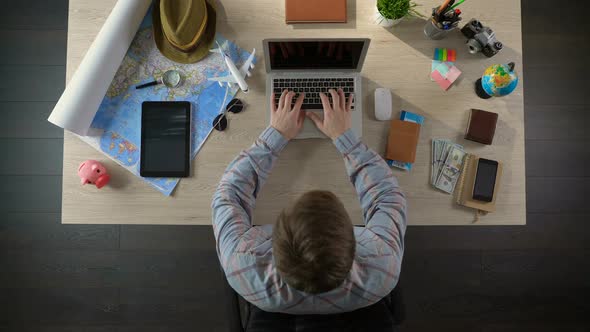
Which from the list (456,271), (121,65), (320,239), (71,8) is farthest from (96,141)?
(456,271)

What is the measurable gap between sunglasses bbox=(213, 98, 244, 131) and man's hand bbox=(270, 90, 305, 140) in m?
0.12

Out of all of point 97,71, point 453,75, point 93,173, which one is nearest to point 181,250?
point 93,173

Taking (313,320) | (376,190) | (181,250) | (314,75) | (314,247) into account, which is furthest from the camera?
(181,250)

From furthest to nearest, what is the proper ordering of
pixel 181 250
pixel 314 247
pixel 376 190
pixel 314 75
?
pixel 181 250
pixel 314 75
pixel 376 190
pixel 314 247

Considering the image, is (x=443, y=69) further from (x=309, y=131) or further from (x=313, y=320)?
(x=313, y=320)

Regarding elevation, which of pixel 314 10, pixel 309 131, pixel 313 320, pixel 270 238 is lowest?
pixel 313 320

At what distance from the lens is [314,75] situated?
46.4 inches

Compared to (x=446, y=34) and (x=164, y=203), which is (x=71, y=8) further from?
(x=446, y=34)

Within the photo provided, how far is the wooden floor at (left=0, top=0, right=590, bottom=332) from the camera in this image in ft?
5.93

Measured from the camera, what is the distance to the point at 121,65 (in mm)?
1228

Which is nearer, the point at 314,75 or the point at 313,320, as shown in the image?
the point at 313,320

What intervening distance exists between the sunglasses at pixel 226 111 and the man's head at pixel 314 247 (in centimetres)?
55

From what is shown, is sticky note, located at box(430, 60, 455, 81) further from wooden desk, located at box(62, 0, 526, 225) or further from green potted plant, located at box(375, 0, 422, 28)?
green potted plant, located at box(375, 0, 422, 28)

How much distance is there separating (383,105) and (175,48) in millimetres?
740
